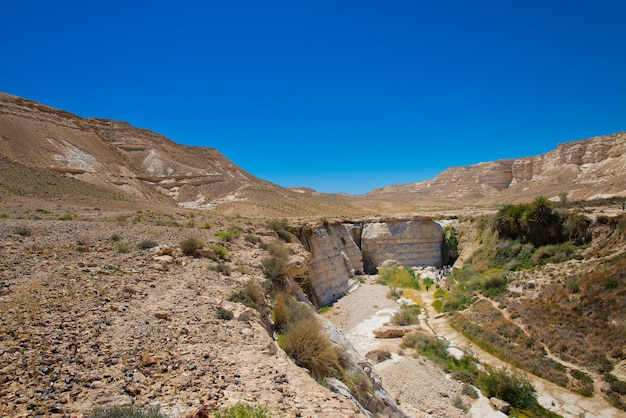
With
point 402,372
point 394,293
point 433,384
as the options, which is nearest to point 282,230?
point 394,293

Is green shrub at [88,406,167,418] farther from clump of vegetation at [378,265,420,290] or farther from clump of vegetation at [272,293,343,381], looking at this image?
clump of vegetation at [378,265,420,290]

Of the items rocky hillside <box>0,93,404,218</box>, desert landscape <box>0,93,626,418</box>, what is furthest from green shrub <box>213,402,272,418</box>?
rocky hillside <box>0,93,404,218</box>

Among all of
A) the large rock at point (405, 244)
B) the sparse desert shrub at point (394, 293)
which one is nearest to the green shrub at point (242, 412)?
the sparse desert shrub at point (394, 293)

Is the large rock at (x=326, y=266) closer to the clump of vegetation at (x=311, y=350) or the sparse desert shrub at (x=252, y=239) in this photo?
the sparse desert shrub at (x=252, y=239)

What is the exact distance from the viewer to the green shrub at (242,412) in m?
3.54

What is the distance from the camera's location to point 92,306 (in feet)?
18.5

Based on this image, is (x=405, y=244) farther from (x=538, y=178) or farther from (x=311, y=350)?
(x=538, y=178)

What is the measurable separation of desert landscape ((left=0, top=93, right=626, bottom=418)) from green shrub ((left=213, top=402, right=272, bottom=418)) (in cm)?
3

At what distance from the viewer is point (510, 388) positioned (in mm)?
10922

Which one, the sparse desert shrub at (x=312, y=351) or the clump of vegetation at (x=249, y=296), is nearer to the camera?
the sparse desert shrub at (x=312, y=351)

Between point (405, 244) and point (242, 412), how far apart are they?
29.2 m

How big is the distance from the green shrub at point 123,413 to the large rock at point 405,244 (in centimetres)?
2867

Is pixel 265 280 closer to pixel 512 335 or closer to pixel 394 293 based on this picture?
pixel 512 335

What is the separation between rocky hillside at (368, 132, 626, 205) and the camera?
168 feet
